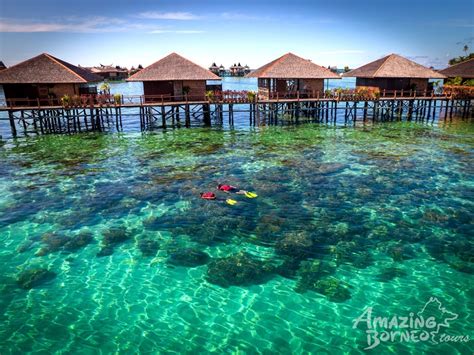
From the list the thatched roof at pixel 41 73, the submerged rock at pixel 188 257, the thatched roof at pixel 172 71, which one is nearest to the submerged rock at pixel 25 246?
the submerged rock at pixel 188 257

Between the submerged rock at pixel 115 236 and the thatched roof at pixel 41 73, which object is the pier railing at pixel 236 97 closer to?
the thatched roof at pixel 41 73

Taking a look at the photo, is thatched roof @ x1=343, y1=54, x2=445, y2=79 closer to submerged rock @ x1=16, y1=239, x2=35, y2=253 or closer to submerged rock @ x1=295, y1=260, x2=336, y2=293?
submerged rock @ x1=295, y1=260, x2=336, y2=293

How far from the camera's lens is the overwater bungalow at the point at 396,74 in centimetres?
3412

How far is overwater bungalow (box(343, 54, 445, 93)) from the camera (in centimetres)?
3412

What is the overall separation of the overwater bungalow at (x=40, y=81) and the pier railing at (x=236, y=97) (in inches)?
14.3

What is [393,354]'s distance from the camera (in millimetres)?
7484

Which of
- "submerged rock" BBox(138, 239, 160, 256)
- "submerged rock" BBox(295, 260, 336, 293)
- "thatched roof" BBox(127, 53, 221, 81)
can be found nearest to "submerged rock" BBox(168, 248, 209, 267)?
"submerged rock" BBox(138, 239, 160, 256)

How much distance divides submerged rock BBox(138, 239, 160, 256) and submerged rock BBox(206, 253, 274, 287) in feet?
6.70

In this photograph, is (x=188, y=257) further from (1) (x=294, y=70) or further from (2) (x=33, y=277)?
(1) (x=294, y=70)

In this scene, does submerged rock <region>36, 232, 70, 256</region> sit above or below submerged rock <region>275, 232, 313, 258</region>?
above

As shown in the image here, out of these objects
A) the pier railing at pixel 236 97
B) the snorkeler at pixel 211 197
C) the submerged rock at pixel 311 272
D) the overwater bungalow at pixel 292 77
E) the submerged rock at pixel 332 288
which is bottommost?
the submerged rock at pixel 332 288

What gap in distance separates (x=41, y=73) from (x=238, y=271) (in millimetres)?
26705

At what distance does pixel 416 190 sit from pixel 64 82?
86.8 feet

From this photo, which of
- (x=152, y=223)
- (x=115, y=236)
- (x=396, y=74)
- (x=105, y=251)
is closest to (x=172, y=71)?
(x=152, y=223)
